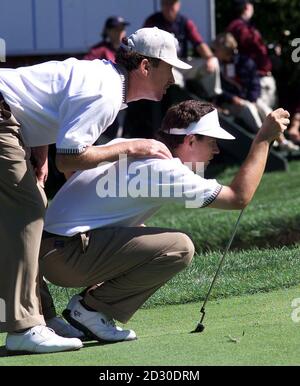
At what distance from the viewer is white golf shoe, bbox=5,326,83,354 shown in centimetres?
544

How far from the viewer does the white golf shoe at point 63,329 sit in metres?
5.88

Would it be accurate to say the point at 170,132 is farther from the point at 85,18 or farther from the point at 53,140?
the point at 85,18

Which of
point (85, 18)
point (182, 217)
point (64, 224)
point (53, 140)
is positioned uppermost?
point (53, 140)

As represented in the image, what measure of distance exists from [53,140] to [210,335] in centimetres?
127

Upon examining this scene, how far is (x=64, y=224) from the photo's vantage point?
5637 mm

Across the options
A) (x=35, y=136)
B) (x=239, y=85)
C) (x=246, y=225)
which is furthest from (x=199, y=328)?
(x=239, y=85)

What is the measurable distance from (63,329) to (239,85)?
28.2 feet

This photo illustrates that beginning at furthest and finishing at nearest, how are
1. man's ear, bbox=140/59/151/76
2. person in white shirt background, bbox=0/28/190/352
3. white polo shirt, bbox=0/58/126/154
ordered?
1. man's ear, bbox=140/59/151/76
2. person in white shirt background, bbox=0/28/190/352
3. white polo shirt, bbox=0/58/126/154

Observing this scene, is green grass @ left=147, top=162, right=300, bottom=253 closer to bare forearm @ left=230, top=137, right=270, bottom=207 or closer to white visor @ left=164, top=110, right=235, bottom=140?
white visor @ left=164, top=110, right=235, bottom=140

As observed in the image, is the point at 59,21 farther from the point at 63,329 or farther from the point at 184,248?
the point at 184,248

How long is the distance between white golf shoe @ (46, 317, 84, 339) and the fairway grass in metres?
0.13

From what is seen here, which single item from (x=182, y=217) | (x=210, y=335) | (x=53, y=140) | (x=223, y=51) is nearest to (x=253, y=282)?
(x=210, y=335)

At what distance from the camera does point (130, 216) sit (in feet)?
18.7

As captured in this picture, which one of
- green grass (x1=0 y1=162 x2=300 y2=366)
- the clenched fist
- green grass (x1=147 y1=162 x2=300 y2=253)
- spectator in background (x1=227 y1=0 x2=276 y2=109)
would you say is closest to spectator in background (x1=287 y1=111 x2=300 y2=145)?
→ spectator in background (x1=227 y1=0 x2=276 y2=109)
